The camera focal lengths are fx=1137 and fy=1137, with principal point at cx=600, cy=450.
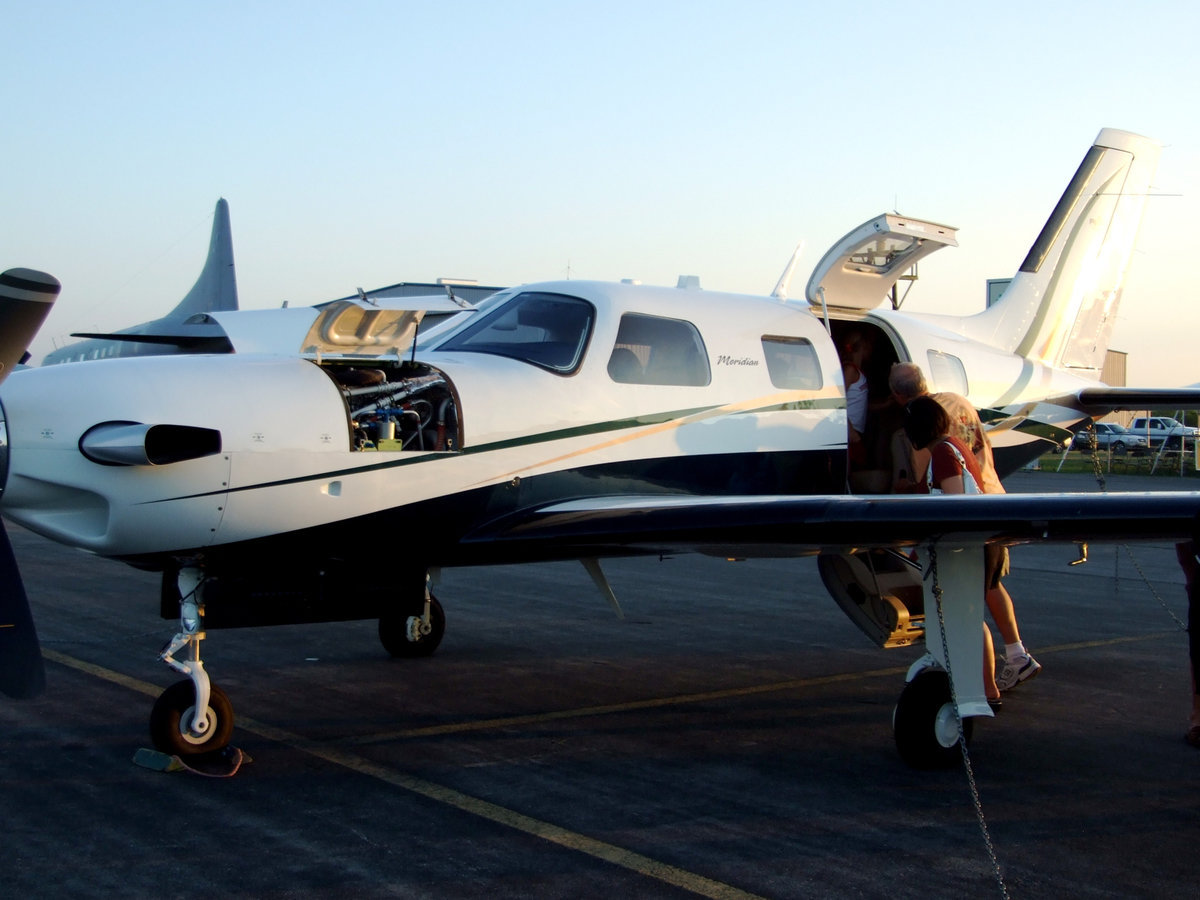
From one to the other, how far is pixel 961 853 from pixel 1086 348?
24.0ft

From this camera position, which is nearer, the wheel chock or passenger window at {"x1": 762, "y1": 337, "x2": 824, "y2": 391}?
the wheel chock

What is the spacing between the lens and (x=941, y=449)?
6.55 meters

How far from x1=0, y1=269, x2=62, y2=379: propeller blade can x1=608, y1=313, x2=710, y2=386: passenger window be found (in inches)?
118

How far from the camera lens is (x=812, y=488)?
25.0 ft

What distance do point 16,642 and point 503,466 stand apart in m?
2.52

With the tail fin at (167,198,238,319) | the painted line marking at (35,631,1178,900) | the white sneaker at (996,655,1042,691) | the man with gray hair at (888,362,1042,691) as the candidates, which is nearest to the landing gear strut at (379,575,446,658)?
the painted line marking at (35,631,1178,900)

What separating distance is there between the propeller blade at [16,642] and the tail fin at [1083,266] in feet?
25.0

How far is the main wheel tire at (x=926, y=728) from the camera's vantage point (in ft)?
18.8

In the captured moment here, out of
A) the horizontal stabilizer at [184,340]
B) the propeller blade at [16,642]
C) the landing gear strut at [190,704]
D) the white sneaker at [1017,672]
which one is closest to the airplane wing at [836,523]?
the landing gear strut at [190,704]

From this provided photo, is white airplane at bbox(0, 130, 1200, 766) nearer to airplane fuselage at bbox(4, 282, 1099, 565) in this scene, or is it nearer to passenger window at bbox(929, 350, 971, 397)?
airplane fuselage at bbox(4, 282, 1099, 565)

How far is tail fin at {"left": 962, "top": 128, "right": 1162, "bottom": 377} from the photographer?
9992mm

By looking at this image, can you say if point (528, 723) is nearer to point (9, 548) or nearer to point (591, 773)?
point (591, 773)

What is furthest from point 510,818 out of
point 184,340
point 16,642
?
point 184,340

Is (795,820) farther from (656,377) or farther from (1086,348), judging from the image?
(1086,348)
